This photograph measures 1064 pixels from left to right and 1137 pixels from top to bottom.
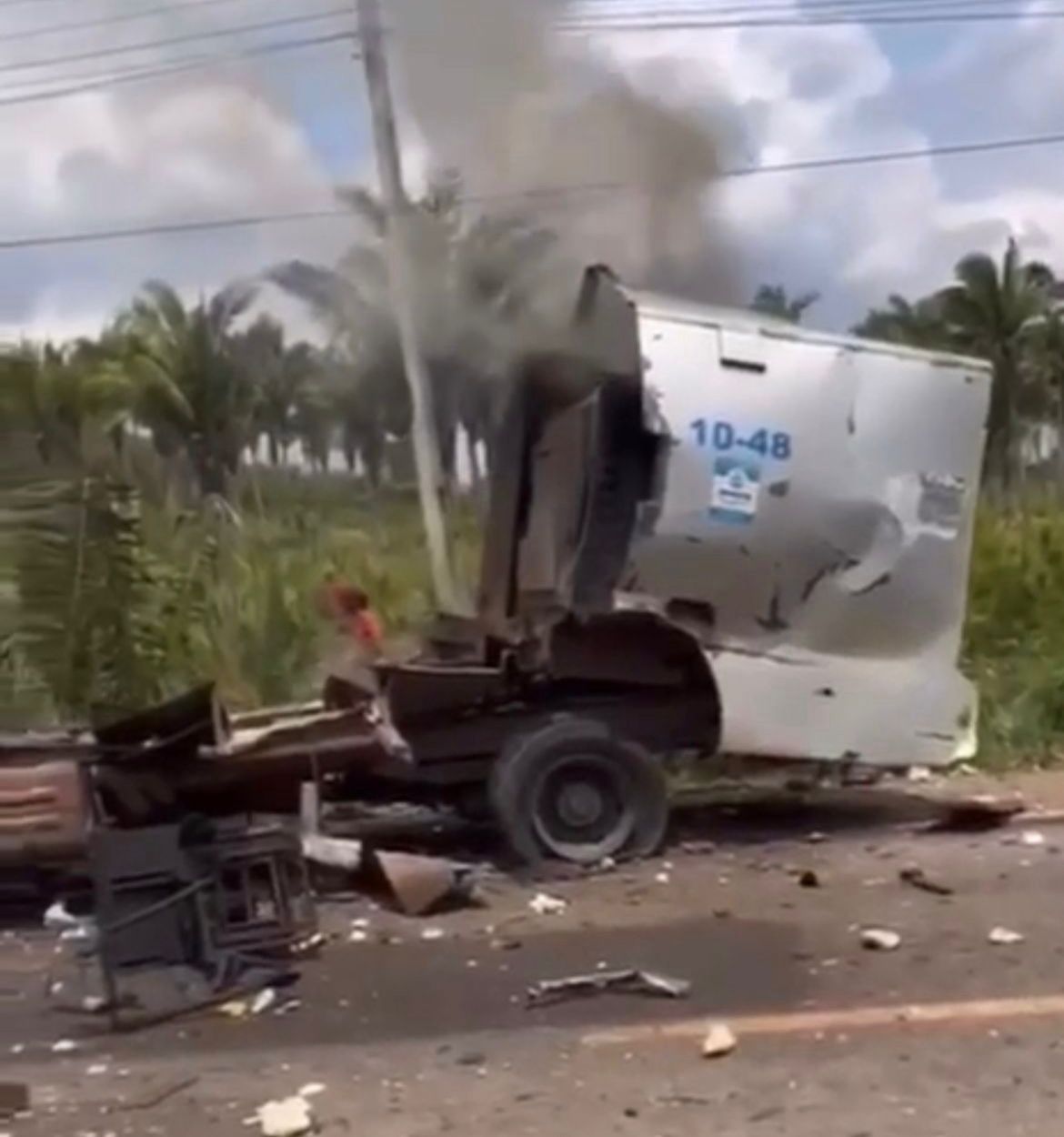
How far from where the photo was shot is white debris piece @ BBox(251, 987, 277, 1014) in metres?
7.64

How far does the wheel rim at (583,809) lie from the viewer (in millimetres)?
10016

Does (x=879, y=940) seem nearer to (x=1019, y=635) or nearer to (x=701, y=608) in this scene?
(x=701, y=608)

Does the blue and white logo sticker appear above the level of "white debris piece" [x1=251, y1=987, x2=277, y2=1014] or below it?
above

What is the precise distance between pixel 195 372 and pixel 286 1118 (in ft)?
73.5

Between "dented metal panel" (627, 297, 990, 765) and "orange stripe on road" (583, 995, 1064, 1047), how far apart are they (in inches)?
118


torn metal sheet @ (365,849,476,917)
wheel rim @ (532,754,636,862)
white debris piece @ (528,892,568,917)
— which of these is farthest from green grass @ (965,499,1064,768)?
torn metal sheet @ (365,849,476,917)

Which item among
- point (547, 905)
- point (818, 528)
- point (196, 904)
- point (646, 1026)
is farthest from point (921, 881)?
point (196, 904)

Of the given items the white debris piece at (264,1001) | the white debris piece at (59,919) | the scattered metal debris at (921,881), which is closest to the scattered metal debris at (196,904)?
the white debris piece at (264,1001)

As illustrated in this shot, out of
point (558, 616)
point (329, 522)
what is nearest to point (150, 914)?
point (558, 616)

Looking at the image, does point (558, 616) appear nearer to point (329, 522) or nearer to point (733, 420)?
point (733, 420)

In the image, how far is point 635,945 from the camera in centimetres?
844

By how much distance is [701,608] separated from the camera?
10.1 meters

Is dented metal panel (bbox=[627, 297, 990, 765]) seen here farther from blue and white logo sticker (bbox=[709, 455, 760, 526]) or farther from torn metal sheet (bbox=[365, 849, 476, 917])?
torn metal sheet (bbox=[365, 849, 476, 917])

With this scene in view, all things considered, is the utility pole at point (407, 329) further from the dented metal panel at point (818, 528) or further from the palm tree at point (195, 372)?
the palm tree at point (195, 372)
